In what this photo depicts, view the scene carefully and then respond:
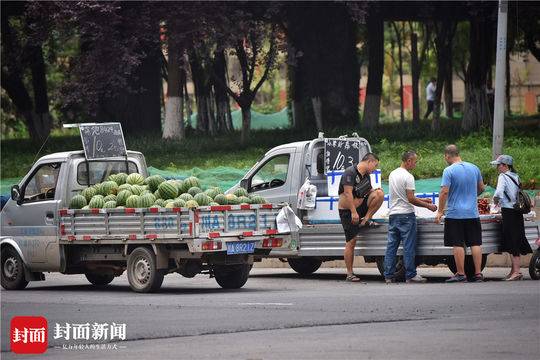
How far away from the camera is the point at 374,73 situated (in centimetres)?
4753

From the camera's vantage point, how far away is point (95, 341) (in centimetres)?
1276

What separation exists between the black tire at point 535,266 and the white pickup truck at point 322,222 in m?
0.20

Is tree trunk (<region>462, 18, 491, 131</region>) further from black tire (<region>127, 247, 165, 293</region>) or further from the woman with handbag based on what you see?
black tire (<region>127, 247, 165, 293</region>)

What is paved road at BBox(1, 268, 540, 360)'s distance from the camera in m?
11.7

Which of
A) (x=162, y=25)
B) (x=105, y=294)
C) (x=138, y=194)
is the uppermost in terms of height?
(x=162, y=25)

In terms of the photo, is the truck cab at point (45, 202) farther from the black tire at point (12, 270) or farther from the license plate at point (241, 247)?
the license plate at point (241, 247)

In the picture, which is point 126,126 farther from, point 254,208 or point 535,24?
point 254,208

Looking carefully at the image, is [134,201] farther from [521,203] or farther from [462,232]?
[521,203]

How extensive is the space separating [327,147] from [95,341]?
882cm

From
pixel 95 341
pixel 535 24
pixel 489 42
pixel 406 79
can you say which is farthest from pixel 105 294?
pixel 406 79

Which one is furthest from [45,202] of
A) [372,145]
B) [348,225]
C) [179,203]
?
[372,145]

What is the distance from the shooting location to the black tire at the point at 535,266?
18.8 metres

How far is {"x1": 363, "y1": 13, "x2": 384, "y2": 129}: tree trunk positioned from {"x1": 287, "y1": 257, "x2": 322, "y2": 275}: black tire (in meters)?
21.5

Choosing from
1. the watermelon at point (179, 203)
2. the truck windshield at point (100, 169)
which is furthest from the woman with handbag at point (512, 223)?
the truck windshield at point (100, 169)
